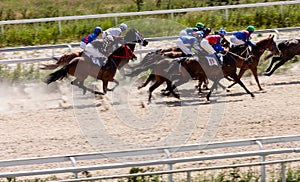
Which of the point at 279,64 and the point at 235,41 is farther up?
the point at 235,41

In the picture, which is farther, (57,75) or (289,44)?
(289,44)

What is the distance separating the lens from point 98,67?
15234mm

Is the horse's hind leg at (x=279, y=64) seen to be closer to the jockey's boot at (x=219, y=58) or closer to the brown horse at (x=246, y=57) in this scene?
the brown horse at (x=246, y=57)

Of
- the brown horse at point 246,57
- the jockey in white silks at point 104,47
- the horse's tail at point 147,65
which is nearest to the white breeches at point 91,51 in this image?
the jockey in white silks at point 104,47

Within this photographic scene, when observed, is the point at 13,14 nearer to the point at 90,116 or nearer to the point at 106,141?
the point at 90,116

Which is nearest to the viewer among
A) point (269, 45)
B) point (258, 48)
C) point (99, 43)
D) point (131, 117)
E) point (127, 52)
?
point (131, 117)

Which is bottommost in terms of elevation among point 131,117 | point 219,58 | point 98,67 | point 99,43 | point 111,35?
point 131,117

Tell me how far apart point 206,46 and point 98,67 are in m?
2.20

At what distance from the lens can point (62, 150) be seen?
1127 centimetres

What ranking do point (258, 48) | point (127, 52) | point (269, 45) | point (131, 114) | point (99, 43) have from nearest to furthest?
point (131, 114) < point (99, 43) < point (127, 52) < point (258, 48) < point (269, 45)

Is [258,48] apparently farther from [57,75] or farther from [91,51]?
[57,75]

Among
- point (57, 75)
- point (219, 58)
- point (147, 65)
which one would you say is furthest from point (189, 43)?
point (57, 75)

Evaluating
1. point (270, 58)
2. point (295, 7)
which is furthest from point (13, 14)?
point (270, 58)

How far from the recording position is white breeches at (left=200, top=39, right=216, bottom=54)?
14603 mm
